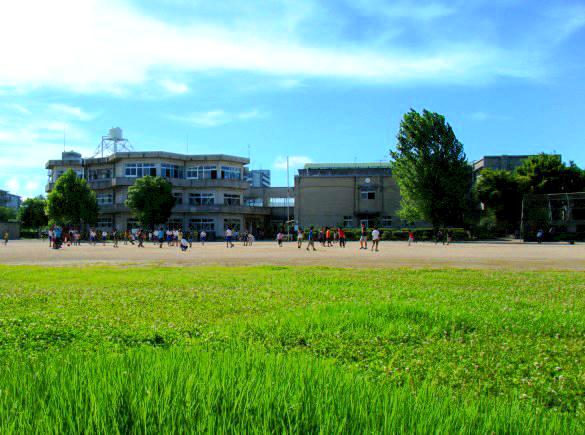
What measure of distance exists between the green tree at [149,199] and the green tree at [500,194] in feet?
157

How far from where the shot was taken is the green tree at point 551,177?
75000 millimetres

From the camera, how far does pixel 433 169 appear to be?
227 feet

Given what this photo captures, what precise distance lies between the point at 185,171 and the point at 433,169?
44173 mm

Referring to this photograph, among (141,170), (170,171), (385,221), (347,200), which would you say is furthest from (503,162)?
(141,170)

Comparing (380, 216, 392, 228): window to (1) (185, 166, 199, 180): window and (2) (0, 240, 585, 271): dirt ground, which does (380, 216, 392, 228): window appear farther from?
(2) (0, 240, 585, 271): dirt ground

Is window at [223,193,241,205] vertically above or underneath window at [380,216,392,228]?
above

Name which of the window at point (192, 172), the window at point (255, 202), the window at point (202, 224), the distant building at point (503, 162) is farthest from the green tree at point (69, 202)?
the distant building at point (503, 162)

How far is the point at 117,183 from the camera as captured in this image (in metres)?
87.4

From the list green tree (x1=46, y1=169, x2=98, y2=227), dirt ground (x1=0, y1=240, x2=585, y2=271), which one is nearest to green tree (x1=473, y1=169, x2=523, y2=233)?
dirt ground (x1=0, y1=240, x2=585, y2=271)

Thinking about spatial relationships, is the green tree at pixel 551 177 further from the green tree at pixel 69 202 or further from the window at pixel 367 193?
the green tree at pixel 69 202

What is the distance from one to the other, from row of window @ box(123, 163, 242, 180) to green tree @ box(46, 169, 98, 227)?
9.85 meters

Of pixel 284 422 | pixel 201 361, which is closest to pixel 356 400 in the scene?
pixel 284 422

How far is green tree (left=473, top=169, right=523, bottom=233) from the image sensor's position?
75500 millimetres

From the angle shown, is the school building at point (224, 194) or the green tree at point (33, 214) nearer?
the school building at point (224, 194)
